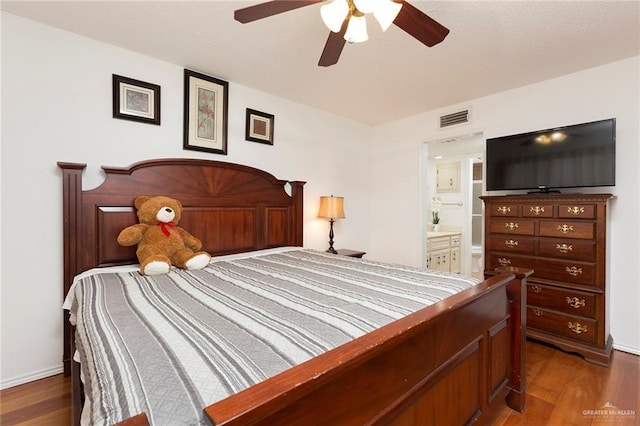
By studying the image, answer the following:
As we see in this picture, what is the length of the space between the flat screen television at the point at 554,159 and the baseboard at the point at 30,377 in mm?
3936

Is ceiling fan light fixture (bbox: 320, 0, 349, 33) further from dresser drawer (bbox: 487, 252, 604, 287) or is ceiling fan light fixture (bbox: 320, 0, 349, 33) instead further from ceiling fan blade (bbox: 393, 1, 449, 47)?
dresser drawer (bbox: 487, 252, 604, 287)

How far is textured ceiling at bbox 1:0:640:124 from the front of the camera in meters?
1.84

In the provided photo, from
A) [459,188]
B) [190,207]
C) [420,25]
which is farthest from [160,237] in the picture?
[459,188]

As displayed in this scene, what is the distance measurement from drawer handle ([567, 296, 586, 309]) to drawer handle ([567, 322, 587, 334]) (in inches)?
5.3

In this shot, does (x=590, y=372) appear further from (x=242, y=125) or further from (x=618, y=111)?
(x=242, y=125)

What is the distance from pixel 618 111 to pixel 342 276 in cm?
271

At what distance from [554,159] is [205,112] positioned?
3.12 meters

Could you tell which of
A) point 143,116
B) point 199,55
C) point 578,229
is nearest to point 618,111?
point 578,229

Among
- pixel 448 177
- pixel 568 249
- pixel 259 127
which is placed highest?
pixel 259 127

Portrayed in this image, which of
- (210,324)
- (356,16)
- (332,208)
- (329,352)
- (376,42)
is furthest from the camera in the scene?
(332,208)

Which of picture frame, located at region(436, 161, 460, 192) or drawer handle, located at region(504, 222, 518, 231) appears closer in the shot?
drawer handle, located at region(504, 222, 518, 231)

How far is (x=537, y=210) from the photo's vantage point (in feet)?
8.37

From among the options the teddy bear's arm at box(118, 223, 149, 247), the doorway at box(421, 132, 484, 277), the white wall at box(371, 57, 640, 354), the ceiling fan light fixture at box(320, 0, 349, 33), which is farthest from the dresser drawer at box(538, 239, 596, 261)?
the teddy bear's arm at box(118, 223, 149, 247)

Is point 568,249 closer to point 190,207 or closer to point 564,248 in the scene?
point 564,248
